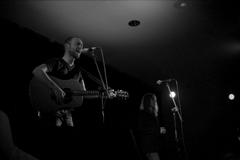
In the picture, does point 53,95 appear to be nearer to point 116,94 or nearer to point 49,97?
point 49,97

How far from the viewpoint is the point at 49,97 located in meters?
3.34

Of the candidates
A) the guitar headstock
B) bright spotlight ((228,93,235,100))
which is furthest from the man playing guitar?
bright spotlight ((228,93,235,100))

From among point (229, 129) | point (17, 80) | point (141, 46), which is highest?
point (141, 46)

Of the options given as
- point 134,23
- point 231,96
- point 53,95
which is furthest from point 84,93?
point 231,96

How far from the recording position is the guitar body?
3.27m

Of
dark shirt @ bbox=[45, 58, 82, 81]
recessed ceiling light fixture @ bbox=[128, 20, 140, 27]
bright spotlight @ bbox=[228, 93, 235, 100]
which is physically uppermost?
recessed ceiling light fixture @ bbox=[128, 20, 140, 27]

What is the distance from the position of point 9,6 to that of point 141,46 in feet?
9.05

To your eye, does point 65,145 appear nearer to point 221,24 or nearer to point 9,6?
point 9,6

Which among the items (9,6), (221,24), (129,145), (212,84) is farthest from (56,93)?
(212,84)

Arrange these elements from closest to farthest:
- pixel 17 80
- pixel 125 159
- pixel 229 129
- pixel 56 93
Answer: pixel 125 159
pixel 56 93
pixel 17 80
pixel 229 129

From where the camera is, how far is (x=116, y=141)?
98.7 inches

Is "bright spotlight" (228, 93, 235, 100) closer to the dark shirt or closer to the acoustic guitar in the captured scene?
the acoustic guitar

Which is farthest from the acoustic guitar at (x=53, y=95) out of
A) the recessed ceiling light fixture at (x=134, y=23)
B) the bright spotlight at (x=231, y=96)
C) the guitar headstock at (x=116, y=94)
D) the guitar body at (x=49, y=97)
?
the bright spotlight at (x=231, y=96)

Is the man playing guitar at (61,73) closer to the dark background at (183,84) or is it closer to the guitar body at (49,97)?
the guitar body at (49,97)
